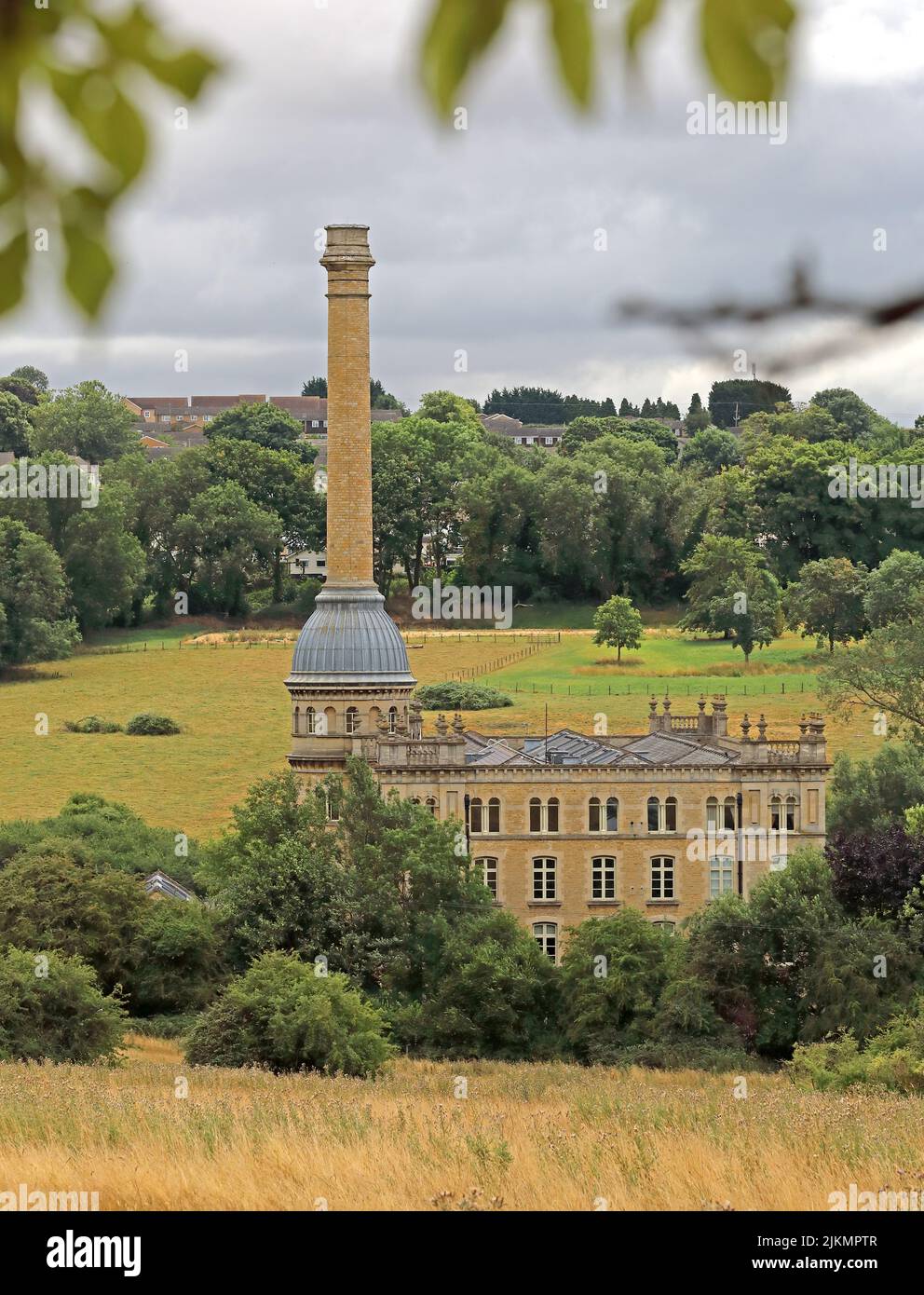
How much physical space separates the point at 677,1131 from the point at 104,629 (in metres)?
97.1

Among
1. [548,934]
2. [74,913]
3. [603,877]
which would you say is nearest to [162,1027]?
[74,913]

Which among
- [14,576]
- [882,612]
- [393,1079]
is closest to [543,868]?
[393,1079]

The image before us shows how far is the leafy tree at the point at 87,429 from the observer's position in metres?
144

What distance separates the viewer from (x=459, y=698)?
84250 mm

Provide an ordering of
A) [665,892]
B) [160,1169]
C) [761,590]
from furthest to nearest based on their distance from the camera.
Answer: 1. [761,590]
2. [665,892]
3. [160,1169]

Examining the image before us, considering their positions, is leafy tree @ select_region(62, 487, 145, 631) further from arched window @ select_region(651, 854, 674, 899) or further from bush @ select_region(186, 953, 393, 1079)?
bush @ select_region(186, 953, 393, 1079)

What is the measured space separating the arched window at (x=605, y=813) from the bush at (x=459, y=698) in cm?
2560

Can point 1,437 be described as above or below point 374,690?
above

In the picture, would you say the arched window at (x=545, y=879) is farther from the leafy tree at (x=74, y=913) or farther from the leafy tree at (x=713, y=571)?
the leafy tree at (x=713, y=571)

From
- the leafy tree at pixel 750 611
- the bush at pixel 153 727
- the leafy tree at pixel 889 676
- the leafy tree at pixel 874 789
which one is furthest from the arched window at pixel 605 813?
the leafy tree at pixel 750 611

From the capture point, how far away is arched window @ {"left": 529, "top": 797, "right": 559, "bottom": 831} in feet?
190

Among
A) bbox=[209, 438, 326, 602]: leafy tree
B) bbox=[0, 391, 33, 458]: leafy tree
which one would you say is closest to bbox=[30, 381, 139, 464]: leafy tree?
bbox=[0, 391, 33, 458]: leafy tree

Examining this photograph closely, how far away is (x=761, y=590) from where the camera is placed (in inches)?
3890
